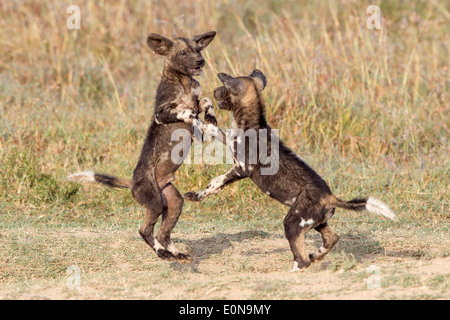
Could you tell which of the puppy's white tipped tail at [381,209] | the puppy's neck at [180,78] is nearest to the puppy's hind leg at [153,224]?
the puppy's neck at [180,78]

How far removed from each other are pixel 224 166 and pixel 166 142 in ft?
7.01

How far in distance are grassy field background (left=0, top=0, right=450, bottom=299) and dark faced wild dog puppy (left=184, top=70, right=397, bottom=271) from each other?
0.89 ft

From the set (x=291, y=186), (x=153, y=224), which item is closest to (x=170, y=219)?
(x=153, y=224)

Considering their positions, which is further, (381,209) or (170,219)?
(170,219)

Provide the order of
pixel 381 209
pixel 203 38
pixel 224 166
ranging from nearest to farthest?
1. pixel 381 209
2. pixel 203 38
3. pixel 224 166

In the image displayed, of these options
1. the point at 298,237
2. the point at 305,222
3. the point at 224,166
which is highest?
the point at 305,222

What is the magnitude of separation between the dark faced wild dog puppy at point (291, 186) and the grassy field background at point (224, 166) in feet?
0.89

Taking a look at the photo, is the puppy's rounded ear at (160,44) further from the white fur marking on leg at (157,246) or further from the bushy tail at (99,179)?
the white fur marking on leg at (157,246)

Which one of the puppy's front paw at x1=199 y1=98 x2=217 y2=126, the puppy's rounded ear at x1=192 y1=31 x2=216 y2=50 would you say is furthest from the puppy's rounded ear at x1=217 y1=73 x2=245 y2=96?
the puppy's rounded ear at x1=192 y1=31 x2=216 y2=50

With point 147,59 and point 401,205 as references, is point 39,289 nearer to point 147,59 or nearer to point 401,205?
point 401,205

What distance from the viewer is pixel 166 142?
600 cm

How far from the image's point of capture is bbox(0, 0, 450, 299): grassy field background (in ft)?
17.5

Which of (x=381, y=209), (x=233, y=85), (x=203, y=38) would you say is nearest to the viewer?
(x=381, y=209)

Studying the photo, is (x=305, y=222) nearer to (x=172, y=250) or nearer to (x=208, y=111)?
(x=172, y=250)
